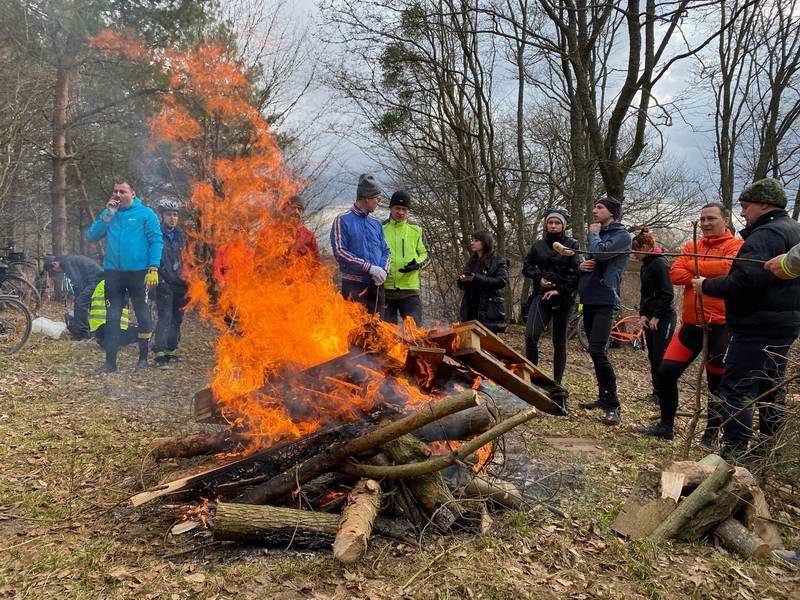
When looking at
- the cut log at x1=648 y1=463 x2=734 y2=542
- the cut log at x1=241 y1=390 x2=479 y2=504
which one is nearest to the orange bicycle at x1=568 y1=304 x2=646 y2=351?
the cut log at x1=648 y1=463 x2=734 y2=542

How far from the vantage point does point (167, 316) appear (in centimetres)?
A: 781

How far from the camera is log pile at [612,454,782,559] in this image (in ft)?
9.71

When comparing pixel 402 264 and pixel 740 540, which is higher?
pixel 402 264

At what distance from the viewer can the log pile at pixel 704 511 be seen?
296 centimetres

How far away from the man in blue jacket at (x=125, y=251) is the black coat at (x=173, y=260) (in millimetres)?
1040

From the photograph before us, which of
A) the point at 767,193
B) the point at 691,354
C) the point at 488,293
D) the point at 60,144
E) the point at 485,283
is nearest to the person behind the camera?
the point at 767,193

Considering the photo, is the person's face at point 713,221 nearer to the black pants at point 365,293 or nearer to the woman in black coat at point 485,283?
the woman in black coat at point 485,283

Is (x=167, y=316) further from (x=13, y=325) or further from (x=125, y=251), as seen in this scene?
(x=13, y=325)

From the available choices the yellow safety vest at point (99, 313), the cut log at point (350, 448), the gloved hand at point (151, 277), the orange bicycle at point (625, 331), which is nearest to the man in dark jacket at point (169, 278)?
the yellow safety vest at point (99, 313)

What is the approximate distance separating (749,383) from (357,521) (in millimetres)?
3140

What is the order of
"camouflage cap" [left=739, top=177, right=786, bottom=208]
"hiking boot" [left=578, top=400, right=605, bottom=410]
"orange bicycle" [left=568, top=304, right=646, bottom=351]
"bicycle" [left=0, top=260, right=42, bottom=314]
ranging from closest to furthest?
1. "camouflage cap" [left=739, top=177, right=786, bottom=208]
2. "hiking boot" [left=578, top=400, right=605, bottom=410]
3. "bicycle" [left=0, top=260, right=42, bottom=314]
4. "orange bicycle" [left=568, top=304, right=646, bottom=351]

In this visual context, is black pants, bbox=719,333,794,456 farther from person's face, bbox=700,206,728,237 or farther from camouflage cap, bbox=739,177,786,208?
person's face, bbox=700,206,728,237

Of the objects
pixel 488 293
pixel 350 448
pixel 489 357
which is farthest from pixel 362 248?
pixel 350 448

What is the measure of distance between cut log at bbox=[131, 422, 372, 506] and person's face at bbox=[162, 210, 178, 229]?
5421 mm
